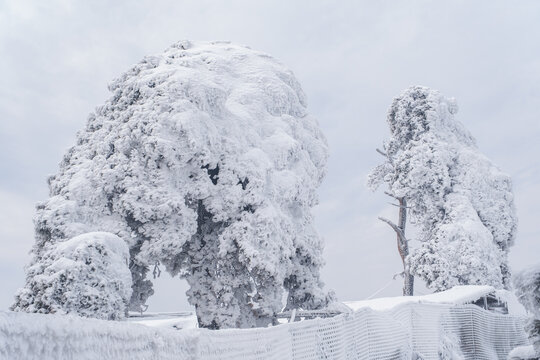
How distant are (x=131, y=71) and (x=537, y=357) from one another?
14112mm

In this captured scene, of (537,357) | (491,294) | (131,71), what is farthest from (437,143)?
(537,357)

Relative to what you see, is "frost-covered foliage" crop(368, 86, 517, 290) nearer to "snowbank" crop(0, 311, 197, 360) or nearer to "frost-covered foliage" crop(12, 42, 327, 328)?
"frost-covered foliage" crop(12, 42, 327, 328)

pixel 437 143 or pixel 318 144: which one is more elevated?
pixel 437 143

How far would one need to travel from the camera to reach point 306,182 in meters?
16.2

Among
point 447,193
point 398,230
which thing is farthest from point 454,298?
point 398,230

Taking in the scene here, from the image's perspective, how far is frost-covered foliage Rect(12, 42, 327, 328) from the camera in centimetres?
1330

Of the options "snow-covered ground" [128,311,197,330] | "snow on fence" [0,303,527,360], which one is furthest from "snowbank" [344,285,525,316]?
"snow-covered ground" [128,311,197,330]

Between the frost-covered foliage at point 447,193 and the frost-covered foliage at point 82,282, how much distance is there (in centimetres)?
1546

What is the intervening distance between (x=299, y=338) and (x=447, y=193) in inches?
785

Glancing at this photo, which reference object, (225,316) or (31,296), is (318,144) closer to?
(225,316)

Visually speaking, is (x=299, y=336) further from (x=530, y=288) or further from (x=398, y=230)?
(x=398, y=230)

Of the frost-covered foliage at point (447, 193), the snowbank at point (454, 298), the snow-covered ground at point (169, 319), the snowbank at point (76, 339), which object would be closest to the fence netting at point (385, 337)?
the snowbank at point (76, 339)

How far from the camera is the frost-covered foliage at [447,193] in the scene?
22719 millimetres

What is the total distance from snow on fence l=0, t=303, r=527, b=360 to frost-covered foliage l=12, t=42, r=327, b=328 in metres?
3.32
